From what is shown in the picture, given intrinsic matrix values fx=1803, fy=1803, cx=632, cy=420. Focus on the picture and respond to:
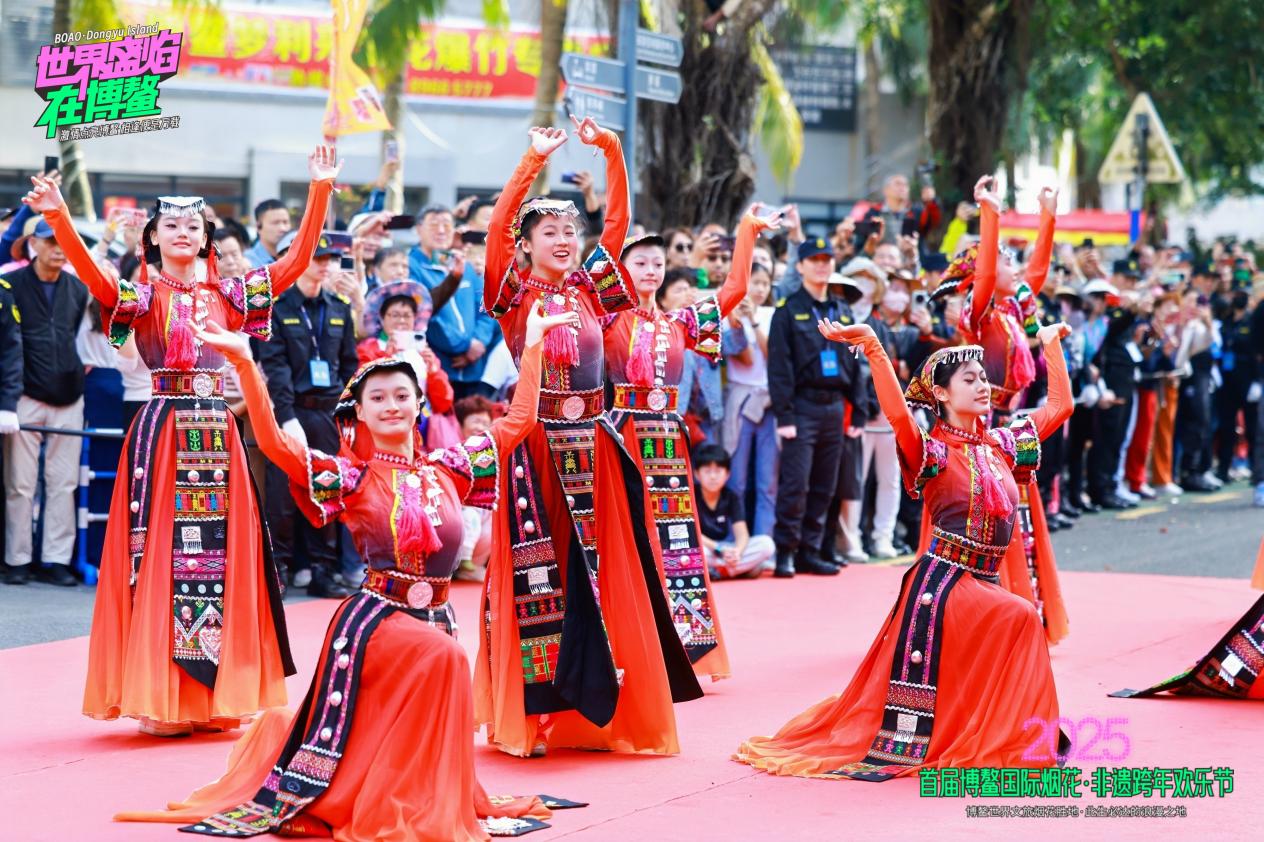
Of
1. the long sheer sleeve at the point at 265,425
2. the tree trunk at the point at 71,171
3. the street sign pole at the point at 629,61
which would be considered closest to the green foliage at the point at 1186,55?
the street sign pole at the point at 629,61

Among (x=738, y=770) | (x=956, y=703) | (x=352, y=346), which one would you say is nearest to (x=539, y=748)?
(x=738, y=770)

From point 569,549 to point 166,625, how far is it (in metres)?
1.59

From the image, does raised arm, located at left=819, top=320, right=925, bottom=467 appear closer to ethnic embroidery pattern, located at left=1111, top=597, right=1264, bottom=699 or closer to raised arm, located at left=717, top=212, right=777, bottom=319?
raised arm, located at left=717, top=212, right=777, bottom=319

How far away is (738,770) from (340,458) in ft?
6.23

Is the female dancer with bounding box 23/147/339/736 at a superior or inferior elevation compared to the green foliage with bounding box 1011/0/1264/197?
inferior

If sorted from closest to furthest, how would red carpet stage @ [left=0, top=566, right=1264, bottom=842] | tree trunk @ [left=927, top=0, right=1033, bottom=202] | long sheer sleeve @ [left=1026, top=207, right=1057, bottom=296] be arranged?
red carpet stage @ [left=0, top=566, right=1264, bottom=842]
long sheer sleeve @ [left=1026, top=207, right=1057, bottom=296]
tree trunk @ [left=927, top=0, right=1033, bottom=202]

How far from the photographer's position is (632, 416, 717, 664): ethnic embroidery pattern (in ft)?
26.0

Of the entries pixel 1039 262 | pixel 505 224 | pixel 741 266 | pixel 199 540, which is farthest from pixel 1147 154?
pixel 199 540

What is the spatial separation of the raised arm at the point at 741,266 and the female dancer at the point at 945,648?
115cm

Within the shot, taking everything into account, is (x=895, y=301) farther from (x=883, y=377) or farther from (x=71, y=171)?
(x=71, y=171)

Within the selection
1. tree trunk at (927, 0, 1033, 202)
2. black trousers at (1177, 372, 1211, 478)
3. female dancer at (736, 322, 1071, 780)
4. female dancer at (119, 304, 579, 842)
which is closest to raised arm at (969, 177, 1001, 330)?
female dancer at (736, 322, 1071, 780)

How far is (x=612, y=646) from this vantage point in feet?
22.6

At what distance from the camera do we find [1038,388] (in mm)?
13117

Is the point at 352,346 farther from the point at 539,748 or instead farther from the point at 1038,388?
the point at 1038,388
